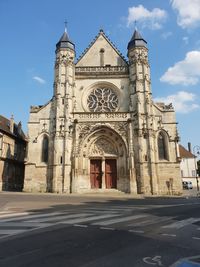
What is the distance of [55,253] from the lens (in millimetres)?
3781

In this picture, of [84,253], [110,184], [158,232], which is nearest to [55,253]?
[84,253]

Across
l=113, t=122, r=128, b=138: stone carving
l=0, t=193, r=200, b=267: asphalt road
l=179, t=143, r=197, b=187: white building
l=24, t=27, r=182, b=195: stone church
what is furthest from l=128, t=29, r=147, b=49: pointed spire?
Result: l=179, t=143, r=197, b=187: white building

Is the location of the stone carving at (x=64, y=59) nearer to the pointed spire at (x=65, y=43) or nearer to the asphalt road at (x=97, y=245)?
the pointed spire at (x=65, y=43)

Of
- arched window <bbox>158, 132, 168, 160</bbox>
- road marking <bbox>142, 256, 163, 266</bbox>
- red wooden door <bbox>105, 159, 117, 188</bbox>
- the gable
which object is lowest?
road marking <bbox>142, 256, 163, 266</bbox>

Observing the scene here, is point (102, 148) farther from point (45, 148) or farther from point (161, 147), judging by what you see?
point (161, 147)

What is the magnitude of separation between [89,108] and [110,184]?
28.0ft

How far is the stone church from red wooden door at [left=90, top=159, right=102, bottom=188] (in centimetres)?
A: 10

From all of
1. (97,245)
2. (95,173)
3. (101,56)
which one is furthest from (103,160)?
(97,245)

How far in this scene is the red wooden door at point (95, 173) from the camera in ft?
75.6

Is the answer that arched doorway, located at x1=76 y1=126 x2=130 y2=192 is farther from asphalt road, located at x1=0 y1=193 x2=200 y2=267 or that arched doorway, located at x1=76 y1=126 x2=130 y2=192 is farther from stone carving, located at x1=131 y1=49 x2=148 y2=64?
asphalt road, located at x1=0 y1=193 x2=200 y2=267

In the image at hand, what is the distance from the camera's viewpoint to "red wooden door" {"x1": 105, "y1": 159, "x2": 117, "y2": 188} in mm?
23141

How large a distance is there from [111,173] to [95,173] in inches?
64.2

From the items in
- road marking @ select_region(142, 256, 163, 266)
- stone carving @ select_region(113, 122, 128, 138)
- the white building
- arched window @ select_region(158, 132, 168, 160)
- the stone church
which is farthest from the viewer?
the white building

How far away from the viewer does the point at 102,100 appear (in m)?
26.0
